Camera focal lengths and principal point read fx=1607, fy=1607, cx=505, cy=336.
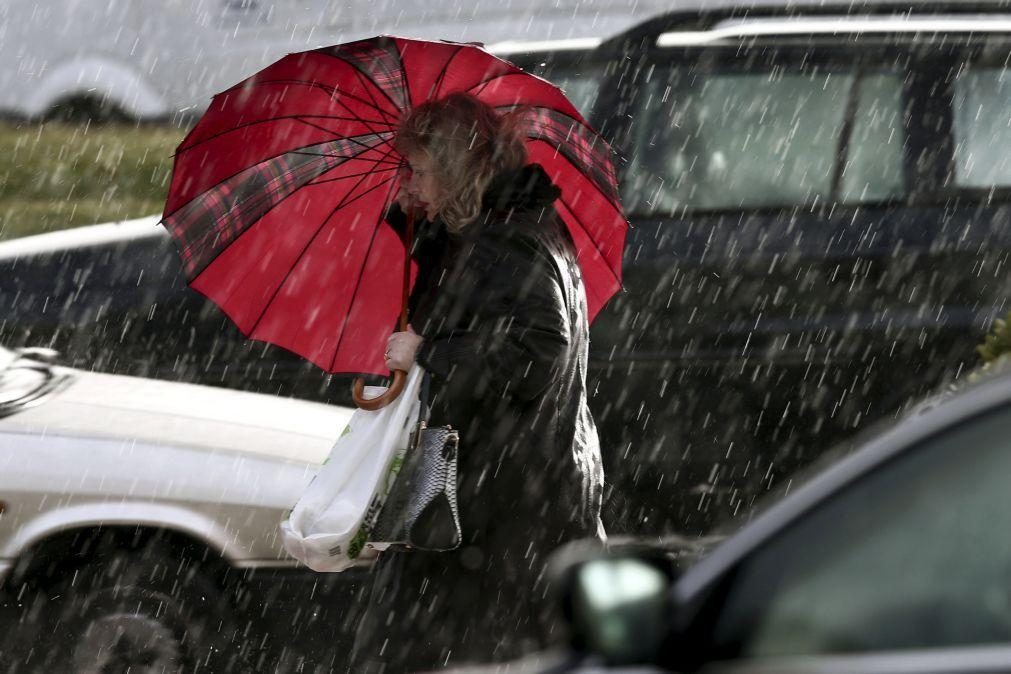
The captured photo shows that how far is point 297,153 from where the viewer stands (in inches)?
158

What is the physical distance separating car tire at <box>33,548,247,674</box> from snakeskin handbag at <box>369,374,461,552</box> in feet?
3.27

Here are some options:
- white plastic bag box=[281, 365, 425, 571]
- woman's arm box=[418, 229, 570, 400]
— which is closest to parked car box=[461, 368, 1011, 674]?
woman's arm box=[418, 229, 570, 400]

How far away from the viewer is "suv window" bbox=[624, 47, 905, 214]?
6211 mm

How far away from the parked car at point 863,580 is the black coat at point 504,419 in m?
1.46

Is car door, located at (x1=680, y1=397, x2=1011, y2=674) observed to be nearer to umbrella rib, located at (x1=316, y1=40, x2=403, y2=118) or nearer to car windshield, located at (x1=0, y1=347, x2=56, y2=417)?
umbrella rib, located at (x1=316, y1=40, x2=403, y2=118)

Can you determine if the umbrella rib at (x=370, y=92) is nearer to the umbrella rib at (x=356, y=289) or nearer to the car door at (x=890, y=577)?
the umbrella rib at (x=356, y=289)

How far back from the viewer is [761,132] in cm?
625

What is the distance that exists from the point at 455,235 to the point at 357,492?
64 centimetres

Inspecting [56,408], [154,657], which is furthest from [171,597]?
[56,408]

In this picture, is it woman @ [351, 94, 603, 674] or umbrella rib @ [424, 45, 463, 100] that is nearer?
woman @ [351, 94, 603, 674]

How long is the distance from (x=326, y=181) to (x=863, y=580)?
235cm

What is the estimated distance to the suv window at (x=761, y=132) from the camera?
6211 millimetres

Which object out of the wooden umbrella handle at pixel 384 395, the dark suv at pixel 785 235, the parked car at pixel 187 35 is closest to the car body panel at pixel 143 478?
the wooden umbrella handle at pixel 384 395

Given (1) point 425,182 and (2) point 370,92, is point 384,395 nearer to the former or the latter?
(1) point 425,182
